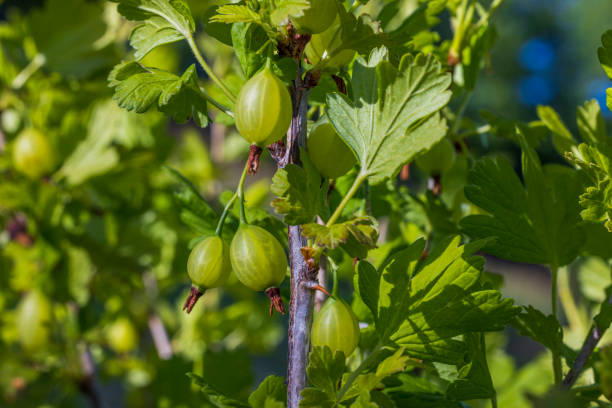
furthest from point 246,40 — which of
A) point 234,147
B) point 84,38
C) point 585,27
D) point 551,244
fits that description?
point 585,27

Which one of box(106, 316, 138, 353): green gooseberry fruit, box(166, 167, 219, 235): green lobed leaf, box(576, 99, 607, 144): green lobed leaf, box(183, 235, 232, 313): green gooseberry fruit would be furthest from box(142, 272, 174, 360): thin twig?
box(576, 99, 607, 144): green lobed leaf

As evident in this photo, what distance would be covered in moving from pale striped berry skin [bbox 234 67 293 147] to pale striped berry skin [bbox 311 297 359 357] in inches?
4.3

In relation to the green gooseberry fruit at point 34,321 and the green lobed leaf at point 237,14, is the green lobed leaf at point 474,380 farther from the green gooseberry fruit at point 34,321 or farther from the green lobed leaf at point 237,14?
the green gooseberry fruit at point 34,321

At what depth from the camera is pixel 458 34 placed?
1.87 feet

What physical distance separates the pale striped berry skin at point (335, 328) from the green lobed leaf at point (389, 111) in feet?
0.26

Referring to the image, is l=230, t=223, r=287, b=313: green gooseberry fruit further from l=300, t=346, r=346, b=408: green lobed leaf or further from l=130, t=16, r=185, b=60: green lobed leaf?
l=130, t=16, r=185, b=60: green lobed leaf

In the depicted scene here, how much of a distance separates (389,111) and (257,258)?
0.39 feet

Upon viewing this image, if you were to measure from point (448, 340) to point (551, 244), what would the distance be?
0.14 meters

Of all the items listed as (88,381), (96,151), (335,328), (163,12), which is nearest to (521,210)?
(335,328)

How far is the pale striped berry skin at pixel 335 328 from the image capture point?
335 mm

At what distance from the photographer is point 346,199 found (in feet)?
1.09

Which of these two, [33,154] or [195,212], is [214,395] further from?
[33,154]

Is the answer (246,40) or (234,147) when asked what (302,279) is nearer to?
(246,40)

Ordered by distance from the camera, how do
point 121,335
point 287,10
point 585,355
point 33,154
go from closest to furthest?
point 287,10, point 585,355, point 33,154, point 121,335
